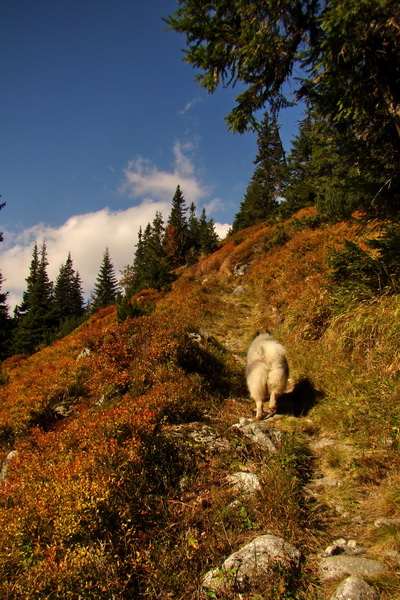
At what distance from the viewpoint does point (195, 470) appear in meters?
3.45

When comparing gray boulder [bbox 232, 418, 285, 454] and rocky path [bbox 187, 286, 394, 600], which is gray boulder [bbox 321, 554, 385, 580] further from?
gray boulder [bbox 232, 418, 285, 454]

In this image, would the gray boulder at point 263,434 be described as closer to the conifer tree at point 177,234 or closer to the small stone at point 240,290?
the small stone at point 240,290

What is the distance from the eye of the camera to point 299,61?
6109 mm

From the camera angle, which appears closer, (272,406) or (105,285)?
(272,406)

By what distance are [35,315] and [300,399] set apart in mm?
44686

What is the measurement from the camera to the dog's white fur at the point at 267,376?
4891 millimetres

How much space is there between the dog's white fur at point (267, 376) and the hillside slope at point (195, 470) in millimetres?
317

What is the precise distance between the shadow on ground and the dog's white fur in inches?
12.9

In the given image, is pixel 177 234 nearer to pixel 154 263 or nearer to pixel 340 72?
pixel 154 263

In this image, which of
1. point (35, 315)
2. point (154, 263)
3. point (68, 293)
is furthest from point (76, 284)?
point (154, 263)

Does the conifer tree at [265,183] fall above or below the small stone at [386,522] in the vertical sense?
above

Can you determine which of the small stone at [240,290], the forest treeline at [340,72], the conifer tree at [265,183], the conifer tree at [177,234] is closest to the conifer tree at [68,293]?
the conifer tree at [177,234]

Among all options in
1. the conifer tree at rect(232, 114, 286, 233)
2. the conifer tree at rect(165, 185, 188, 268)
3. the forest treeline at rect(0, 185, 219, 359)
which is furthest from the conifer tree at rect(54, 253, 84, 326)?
the conifer tree at rect(232, 114, 286, 233)

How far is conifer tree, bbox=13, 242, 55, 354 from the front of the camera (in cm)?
3621
